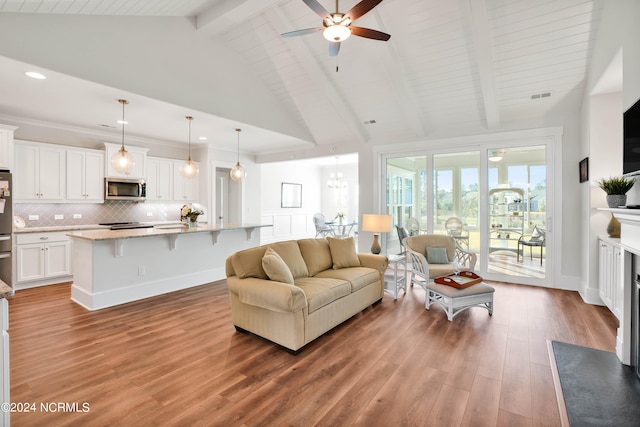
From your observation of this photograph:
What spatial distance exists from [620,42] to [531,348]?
2.94m

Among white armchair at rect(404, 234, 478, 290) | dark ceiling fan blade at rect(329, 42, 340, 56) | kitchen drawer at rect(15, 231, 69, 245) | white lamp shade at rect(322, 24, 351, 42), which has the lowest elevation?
white armchair at rect(404, 234, 478, 290)

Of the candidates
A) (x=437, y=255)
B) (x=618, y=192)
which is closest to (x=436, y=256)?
(x=437, y=255)

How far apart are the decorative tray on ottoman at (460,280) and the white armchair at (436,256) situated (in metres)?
0.29

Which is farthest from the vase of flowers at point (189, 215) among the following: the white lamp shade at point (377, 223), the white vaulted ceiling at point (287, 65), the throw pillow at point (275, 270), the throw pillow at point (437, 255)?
Answer: the throw pillow at point (437, 255)

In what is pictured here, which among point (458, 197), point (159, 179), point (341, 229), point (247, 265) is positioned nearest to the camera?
point (247, 265)

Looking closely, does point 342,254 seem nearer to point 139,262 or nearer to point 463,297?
point 463,297

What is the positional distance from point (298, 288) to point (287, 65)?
3974mm

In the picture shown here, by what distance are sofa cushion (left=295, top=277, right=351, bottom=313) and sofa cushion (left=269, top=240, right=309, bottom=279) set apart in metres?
0.09

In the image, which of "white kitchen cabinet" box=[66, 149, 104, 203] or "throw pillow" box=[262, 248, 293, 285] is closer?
"throw pillow" box=[262, 248, 293, 285]

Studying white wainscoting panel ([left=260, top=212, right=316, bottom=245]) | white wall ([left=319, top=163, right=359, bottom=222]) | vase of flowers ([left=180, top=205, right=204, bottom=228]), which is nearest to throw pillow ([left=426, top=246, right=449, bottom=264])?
vase of flowers ([left=180, top=205, right=204, bottom=228])

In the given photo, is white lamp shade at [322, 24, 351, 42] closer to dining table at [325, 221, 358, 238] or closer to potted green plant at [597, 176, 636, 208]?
potted green plant at [597, 176, 636, 208]

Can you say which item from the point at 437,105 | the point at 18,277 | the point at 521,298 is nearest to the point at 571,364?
the point at 521,298

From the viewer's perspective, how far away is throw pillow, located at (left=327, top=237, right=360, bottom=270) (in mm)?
4051

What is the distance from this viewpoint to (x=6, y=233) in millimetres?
4352
